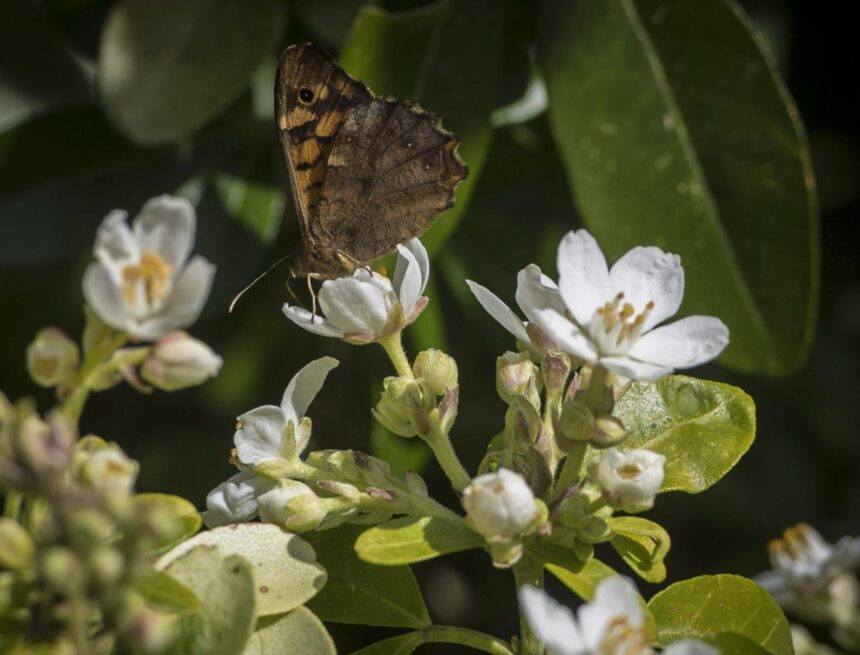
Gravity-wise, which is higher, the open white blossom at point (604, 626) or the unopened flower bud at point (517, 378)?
the open white blossom at point (604, 626)

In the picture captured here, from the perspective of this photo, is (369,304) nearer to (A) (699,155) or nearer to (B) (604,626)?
(B) (604,626)

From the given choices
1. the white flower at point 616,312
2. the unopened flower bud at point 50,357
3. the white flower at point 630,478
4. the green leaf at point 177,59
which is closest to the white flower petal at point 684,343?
the white flower at point 616,312

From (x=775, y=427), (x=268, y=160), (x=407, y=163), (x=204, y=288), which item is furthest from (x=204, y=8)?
(x=775, y=427)

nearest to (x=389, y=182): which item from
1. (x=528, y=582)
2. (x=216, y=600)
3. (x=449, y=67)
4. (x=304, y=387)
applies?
(x=449, y=67)

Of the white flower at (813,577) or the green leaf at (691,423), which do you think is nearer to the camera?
the green leaf at (691,423)

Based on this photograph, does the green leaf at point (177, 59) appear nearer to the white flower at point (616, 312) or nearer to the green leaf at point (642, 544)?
the white flower at point (616, 312)

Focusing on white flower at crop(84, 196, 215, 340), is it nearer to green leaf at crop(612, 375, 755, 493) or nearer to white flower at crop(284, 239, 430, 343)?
white flower at crop(284, 239, 430, 343)

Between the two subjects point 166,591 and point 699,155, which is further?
point 699,155
